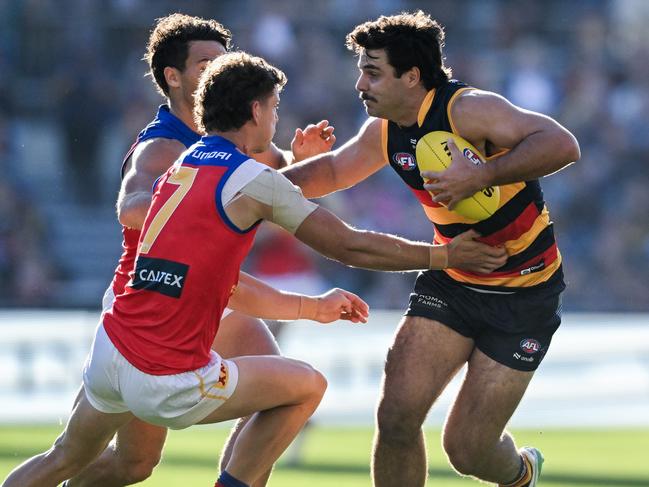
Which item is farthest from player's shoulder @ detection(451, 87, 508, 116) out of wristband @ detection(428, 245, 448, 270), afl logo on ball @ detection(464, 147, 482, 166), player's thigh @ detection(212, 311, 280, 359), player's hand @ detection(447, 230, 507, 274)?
player's thigh @ detection(212, 311, 280, 359)

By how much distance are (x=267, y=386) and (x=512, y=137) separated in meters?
1.57

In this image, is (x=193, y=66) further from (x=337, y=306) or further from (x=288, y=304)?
(x=337, y=306)

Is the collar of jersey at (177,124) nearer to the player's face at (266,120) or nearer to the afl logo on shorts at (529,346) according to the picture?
the player's face at (266,120)

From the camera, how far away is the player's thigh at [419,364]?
20.5ft

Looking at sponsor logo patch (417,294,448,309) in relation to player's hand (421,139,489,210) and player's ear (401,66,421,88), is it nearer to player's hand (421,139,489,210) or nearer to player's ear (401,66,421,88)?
player's hand (421,139,489,210)

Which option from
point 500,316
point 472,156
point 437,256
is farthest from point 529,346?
point 472,156

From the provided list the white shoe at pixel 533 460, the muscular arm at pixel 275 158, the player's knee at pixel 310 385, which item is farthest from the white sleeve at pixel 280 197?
the white shoe at pixel 533 460

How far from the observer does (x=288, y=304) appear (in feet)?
19.9

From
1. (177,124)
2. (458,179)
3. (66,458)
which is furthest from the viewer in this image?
(177,124)

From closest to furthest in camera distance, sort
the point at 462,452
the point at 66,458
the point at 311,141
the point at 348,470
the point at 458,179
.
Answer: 1. the point at 66,458
2. the point at 458,179
3. the point at 462,452
4. the point at 311,141
5. the point at 348,470

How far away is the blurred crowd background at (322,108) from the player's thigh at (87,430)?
28.9 ft

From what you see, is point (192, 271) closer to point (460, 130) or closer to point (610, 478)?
point (460, 130)

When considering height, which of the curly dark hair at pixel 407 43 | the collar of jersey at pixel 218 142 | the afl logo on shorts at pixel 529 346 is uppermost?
the curly dark hair at pixel 407 43

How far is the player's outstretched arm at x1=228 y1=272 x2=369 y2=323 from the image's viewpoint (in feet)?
19.6
